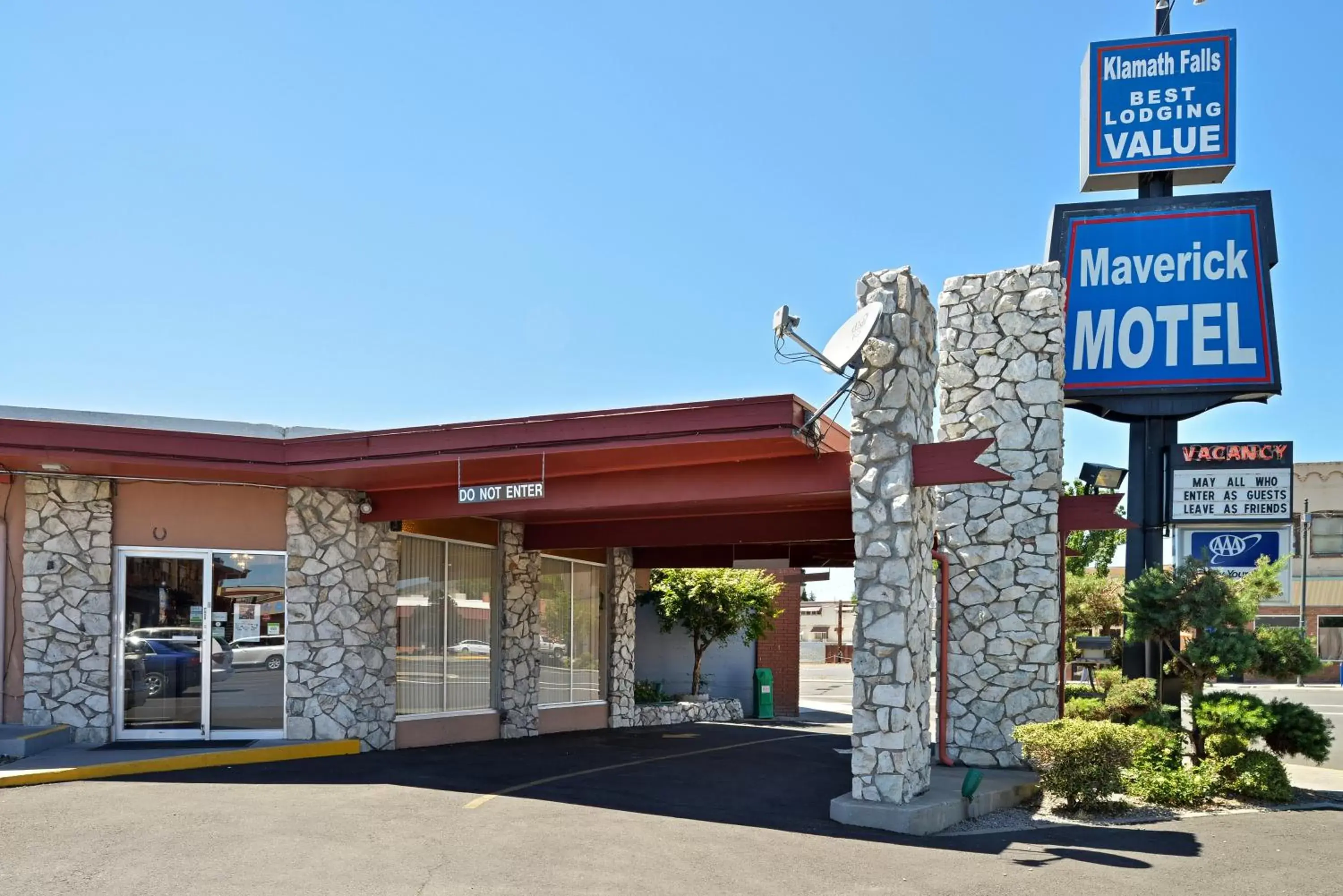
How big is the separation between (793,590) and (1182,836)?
18.0 metres

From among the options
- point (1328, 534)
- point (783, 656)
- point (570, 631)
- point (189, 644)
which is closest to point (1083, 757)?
point (189, 644)

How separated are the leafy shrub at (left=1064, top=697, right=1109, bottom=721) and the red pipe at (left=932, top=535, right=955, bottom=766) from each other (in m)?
1.66

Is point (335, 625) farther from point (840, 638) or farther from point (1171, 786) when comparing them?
point (840, 638)

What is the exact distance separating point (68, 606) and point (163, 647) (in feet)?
3.81

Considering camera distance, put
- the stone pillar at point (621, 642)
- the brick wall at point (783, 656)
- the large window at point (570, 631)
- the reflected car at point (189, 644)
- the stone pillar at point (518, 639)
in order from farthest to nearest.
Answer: the brick wall at point (783, 656) → the stone pillar at point (621, 642) → the large window at point (570, 631) → the stone pillar at point (518, 639) → the reflected car at point (189, 644)

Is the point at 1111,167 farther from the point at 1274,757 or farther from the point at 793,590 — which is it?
the point at 793,590

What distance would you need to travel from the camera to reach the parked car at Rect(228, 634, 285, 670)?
1391 centimetres

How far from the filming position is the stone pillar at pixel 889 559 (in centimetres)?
1060

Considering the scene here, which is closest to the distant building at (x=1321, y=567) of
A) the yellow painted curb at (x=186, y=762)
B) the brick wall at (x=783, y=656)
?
the brick wall at (x=783, y=656)

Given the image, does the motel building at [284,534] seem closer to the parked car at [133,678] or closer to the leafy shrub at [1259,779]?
the parked car at [133,678]

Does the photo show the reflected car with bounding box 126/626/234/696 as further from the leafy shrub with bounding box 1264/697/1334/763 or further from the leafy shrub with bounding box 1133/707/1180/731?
the leafy shrub with bounding box 1264/697/1334/763

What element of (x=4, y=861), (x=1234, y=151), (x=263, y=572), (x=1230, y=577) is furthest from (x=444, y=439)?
(x=1234, y=151)

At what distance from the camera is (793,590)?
28266 mm

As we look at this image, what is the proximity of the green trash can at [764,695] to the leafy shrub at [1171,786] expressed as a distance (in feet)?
47.1
